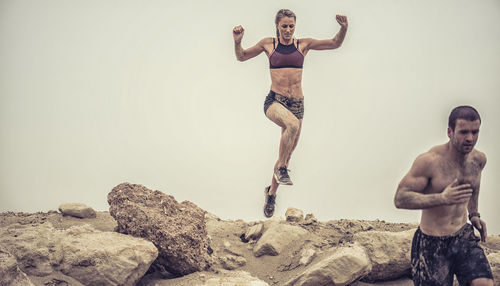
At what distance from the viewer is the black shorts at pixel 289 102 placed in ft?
32.9

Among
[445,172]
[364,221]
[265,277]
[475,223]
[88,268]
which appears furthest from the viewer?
[364,221]

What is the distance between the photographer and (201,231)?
928 centimetres

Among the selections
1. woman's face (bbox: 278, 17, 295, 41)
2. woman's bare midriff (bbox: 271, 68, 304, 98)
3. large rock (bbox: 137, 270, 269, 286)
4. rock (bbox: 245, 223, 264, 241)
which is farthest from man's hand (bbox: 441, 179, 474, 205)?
rock (bbox: 245, 223, 264, 241)

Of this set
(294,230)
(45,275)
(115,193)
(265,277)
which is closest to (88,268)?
(45,275)

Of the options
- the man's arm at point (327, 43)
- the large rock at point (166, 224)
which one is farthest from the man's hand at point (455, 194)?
the man's arm at point (327, 43)

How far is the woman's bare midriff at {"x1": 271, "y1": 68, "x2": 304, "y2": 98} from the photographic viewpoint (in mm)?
10000

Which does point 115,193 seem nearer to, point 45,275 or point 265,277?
point 45,275

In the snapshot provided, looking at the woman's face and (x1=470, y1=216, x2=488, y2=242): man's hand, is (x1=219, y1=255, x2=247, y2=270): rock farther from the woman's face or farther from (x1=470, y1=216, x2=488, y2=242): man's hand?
(x1=470, y1=216, x2=488, y2=242): man's hand

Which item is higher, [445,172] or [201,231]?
[445,172]

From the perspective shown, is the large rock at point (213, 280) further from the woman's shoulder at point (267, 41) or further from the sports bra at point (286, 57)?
the woman's shoulder at point (267, 41)

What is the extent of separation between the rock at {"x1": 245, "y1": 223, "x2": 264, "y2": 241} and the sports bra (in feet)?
9.02

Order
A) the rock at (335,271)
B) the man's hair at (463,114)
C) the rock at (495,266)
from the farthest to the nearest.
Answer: the rock at (495,266), the rock at (335,271), the man's hair at (463,114)

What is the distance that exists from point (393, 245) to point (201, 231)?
299cm

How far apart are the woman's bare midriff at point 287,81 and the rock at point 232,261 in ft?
9.09
